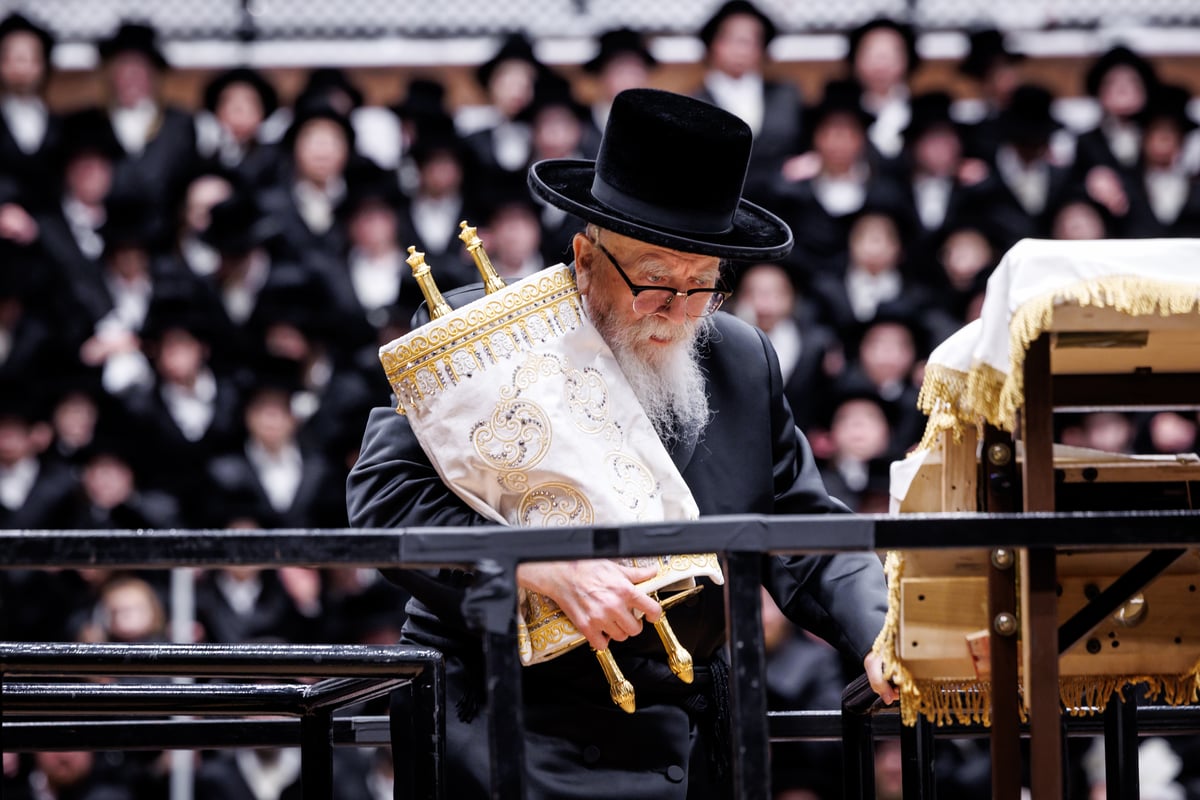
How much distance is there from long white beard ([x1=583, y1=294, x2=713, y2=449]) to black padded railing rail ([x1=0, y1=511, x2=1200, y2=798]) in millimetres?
1177

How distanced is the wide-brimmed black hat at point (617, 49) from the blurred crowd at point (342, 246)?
0.05 feet

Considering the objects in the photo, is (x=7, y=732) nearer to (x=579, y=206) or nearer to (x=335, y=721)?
(x=335, y=721)

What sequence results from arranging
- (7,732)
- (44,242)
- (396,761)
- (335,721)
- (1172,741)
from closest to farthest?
(396,761), (7,732), (335,721), (1172,741), (44,242)

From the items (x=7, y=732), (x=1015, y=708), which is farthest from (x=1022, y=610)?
(x=7, y=732)

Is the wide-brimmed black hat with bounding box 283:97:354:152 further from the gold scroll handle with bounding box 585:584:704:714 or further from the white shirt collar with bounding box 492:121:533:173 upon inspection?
the gold scroll handle with bounding box 585:584:704:714

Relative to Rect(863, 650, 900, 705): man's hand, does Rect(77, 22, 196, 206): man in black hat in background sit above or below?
above

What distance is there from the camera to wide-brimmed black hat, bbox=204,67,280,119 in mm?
8070

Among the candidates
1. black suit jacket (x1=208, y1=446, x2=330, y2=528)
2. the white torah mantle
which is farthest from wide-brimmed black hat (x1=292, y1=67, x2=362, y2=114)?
the white torah mantle

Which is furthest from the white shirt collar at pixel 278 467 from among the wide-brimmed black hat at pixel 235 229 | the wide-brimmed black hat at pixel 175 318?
the wide-brimmed black hat at pixel 235 229

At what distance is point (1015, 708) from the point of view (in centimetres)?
235

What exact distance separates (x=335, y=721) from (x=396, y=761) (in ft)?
1.86

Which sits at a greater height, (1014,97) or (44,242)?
(1014,97)

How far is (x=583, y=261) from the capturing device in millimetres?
3227

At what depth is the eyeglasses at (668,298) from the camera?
305 cm
